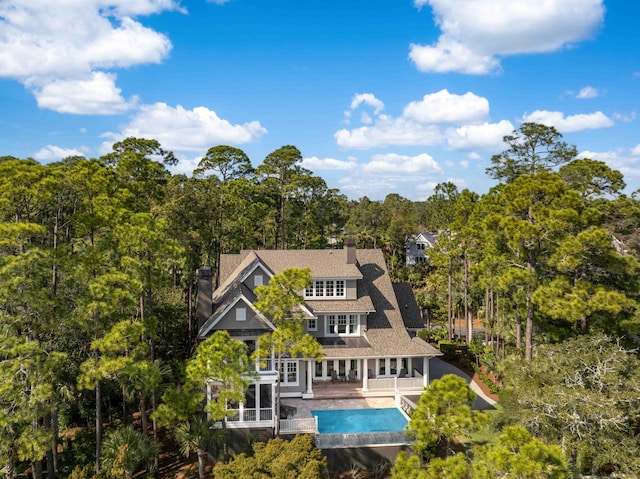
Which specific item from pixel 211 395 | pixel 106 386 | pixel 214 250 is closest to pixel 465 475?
pixel 211 395

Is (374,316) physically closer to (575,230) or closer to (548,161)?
(575,230)

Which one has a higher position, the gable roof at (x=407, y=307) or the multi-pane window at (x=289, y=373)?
the gable roof at (x=407, y=307)

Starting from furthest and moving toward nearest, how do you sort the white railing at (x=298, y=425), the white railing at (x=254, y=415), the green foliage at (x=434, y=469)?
the white railing at (x=254, y=415)
the white railing at (x=298, y=425)
the green foliage at (x=434, y=469)

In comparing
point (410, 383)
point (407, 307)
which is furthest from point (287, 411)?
point (407, 307)

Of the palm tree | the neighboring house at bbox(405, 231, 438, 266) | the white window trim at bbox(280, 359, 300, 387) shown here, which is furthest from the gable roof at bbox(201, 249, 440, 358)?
the neighboring house at bbox(405, 231, 438, 266)

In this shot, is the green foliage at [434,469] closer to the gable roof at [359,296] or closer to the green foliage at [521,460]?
the green foliage at [521,460]

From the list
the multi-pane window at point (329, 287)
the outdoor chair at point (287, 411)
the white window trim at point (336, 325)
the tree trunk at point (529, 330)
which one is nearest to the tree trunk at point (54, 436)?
the outdoor chair at point (287, 411)

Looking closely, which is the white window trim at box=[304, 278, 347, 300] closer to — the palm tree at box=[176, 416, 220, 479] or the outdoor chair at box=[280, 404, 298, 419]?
the outdoor chair at box=[280, 404, 298, 419]
